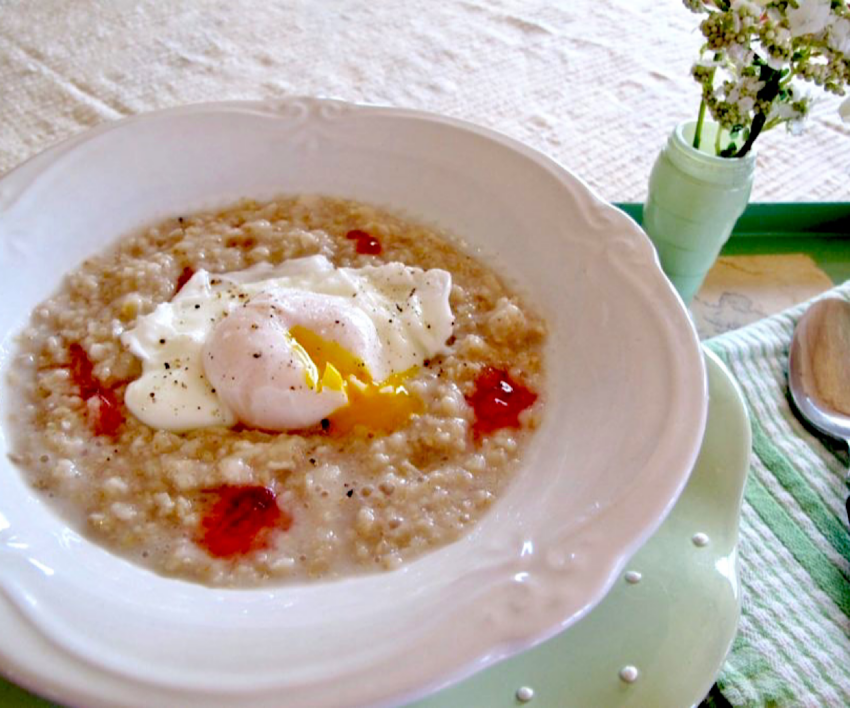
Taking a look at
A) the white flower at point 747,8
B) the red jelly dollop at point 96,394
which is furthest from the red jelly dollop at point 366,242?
the white flower at point 747,8

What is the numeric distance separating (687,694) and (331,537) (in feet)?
1.76

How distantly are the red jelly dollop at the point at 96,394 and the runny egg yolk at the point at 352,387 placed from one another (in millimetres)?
321

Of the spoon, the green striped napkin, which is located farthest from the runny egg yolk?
the spoon

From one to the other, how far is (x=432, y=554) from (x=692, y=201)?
0.90 m

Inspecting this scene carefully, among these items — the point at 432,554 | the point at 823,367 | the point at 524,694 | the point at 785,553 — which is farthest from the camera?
the point at 823,367

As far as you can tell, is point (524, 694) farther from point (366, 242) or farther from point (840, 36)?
point (840, 36)

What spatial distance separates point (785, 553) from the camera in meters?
1.28

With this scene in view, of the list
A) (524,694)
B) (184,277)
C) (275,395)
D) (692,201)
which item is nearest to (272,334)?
(275,395)

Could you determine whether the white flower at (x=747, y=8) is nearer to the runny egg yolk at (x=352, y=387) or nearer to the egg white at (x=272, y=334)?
the egg white at (x=272, y=334)

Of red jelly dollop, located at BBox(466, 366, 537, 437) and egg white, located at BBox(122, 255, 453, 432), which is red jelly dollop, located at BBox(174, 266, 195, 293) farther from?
red jelly dollop, located at BBox(466, 366, 537, 437)

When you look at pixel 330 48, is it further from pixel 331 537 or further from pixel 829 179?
pixel 331 537

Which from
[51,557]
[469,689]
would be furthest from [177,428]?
[469,689]

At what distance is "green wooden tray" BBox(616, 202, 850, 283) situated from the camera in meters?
1.98

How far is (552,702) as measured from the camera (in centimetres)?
101
